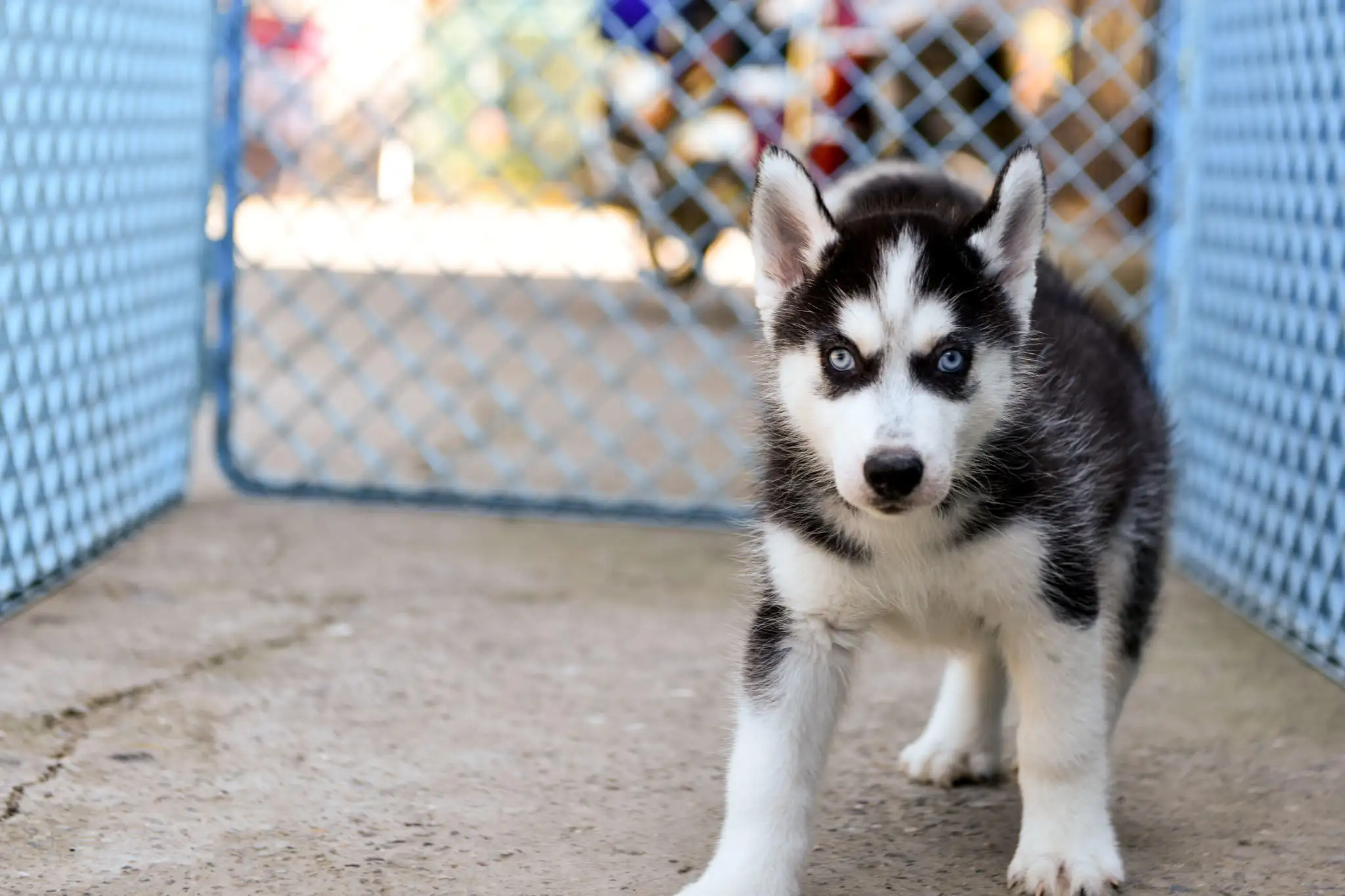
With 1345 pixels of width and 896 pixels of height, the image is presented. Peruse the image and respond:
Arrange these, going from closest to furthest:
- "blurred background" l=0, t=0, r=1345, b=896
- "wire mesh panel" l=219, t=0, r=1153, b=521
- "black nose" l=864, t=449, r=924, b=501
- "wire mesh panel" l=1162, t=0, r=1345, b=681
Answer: "black nose" l=864, t=449, r=924, b=501, "blurred background" l=0, t=0, r=1345, b=896, "wire mesh panel" l=1162, t=0, r=1345, b=681, "wire mesh panel" l=219, t=0, r=1153, b=521

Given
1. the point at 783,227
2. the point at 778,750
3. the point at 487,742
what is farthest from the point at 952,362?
the point at 487,742

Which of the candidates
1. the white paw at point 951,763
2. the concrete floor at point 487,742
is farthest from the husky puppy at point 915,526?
the white paw at point 951,763

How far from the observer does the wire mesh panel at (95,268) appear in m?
3.49

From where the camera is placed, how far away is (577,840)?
8.54 feet

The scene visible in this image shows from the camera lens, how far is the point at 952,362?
227 cm

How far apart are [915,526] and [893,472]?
0.28m

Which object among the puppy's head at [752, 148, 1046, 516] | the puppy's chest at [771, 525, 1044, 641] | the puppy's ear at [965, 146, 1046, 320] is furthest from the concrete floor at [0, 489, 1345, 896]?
the puppy's ear at [965, 146, 1046, 320]

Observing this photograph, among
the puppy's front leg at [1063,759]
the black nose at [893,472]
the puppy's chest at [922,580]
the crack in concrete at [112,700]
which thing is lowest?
the crack in concrete at [112,700]

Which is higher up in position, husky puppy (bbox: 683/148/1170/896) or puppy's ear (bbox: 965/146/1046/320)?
puppy's ear (bbox: 965/146/1046/320)

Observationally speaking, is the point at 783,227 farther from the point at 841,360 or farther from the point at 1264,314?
the point at 1264,314

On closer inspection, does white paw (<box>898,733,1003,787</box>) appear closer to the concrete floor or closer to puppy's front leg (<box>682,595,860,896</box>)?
the concrete floor

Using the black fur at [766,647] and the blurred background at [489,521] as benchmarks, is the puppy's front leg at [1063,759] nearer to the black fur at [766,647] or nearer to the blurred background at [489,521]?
the blurred background at [489,521]

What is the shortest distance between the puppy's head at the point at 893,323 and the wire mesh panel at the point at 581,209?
5.01ft

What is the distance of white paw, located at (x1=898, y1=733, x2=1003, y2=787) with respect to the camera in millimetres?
2910
